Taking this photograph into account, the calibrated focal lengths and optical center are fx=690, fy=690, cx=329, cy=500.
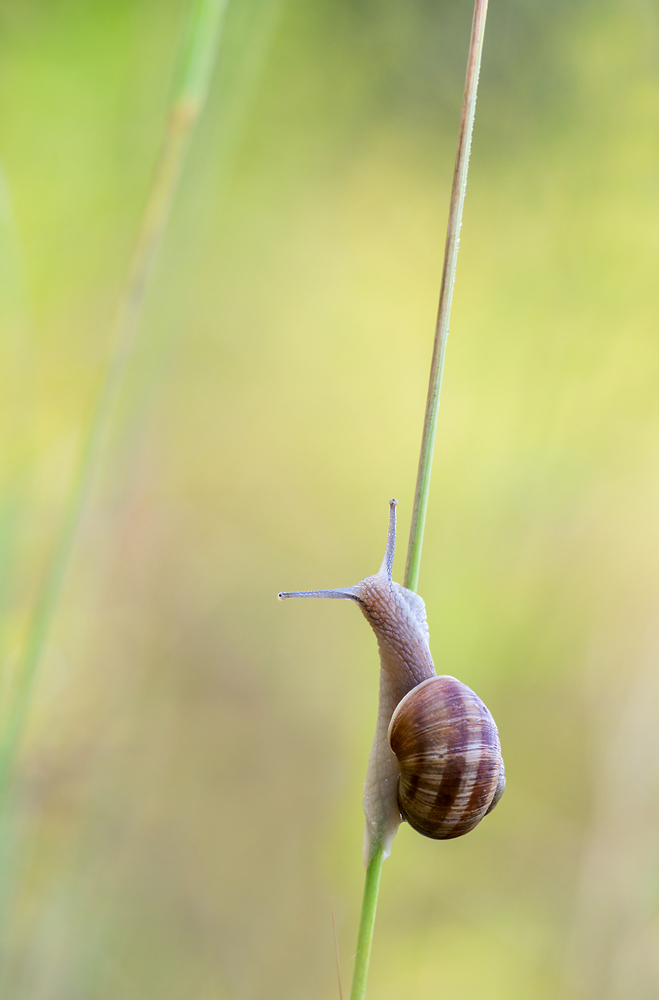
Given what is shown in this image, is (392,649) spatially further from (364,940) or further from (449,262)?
(449,262)

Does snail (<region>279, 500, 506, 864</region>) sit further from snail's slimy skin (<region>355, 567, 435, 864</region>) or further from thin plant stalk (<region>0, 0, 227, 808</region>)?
thin plant stalk (<region>0, 0, 227, 808</region>)

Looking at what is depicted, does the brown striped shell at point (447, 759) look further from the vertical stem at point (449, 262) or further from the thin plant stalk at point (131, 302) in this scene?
the thin plant stalk at point (131, 302)

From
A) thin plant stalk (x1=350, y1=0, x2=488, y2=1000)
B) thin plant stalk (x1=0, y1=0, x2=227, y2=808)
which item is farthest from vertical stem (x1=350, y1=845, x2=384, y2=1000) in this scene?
thin plant stalk (x1=0, y1=0, x2=227, y2=808)

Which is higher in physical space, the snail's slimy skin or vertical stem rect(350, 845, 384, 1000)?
the snail's slimy skin

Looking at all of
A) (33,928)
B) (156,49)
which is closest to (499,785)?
(33,928)

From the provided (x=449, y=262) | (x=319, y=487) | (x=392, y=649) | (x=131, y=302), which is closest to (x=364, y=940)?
(x=392, y=649)

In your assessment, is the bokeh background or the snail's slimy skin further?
the bokeh background

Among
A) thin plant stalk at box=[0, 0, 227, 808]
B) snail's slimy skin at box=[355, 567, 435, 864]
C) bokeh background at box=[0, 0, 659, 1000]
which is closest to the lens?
thin plant stalk at box=[0, 0, 227, 808]
